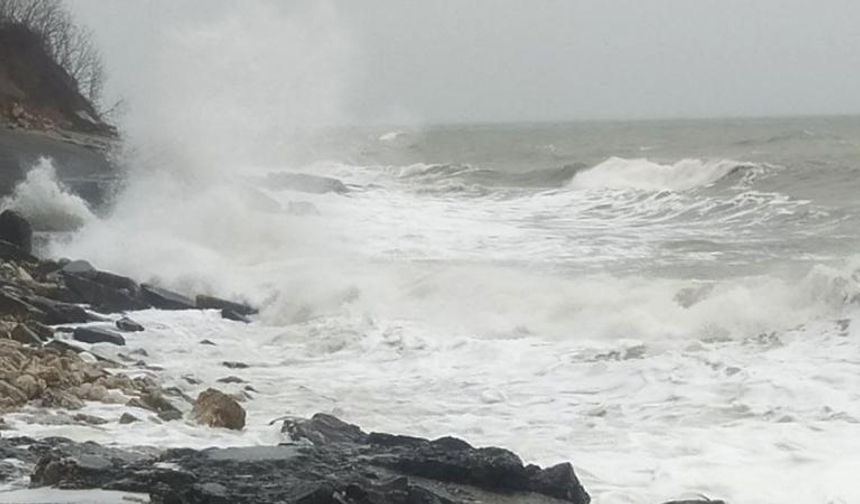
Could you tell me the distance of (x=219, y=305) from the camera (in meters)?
14.4

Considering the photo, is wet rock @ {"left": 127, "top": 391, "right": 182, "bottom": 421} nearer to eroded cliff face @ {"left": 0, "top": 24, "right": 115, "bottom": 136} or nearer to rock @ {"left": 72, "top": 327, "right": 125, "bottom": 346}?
rock @ {"left": 72, "top": 327, "right": 125, "bottom": 346}

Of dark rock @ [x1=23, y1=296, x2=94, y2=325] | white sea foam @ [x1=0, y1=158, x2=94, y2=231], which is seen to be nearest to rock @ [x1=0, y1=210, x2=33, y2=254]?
dark rock @ [x1=23, y1=296, x2=94, y2=325]

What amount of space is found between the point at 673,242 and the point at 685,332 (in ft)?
25.3

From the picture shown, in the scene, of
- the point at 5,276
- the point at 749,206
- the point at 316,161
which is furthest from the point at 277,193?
the point at 316,161

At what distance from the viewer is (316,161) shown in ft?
167

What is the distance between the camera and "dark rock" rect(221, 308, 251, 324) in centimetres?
1384

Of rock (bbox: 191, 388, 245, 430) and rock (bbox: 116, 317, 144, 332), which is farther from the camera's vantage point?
rock (bbox: 116, 317, 144, 332)

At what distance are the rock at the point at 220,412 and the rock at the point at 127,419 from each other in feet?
1.46

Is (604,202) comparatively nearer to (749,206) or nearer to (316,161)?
(749,206)

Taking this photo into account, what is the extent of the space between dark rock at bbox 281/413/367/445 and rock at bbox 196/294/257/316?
245 inches

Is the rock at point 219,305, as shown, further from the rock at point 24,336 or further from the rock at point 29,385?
the rock at point 29,385

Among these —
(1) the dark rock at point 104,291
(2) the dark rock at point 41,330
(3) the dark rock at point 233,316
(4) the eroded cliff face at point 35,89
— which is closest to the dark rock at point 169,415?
(2) the dark rock at point 41,330

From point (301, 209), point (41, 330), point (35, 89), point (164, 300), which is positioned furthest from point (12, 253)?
point (35, 89)

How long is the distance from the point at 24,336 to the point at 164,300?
362 cm
